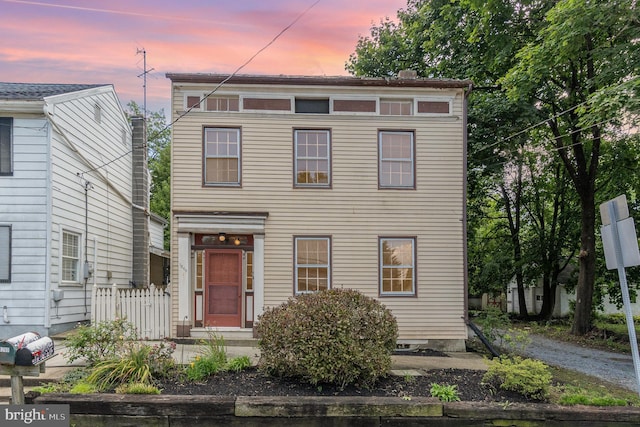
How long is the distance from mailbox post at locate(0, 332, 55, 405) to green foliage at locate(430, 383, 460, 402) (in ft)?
15.5

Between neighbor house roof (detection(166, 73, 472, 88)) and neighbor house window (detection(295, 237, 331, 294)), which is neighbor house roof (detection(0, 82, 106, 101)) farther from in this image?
neighbor house window (detection(295, 237, 331, 294))

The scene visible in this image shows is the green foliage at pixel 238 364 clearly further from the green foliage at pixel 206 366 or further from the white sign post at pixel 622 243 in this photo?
the white sign post at pixel 622 243

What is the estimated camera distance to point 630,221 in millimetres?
5660

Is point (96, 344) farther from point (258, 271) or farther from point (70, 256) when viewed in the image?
point (70, 256)

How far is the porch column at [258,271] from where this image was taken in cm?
1077

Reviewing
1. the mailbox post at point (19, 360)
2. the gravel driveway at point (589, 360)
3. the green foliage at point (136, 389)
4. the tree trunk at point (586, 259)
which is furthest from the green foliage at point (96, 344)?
the tree trunk at point (586, 259)

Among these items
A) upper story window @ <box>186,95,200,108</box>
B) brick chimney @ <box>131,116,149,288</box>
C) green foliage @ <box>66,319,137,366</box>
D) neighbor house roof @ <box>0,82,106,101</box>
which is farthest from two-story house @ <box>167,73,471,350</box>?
brick chimney @ <box>131,116,149,288</box>

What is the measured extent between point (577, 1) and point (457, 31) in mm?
5036

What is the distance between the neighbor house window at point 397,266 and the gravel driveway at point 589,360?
376 centimetres

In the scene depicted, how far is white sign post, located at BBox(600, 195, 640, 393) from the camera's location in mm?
5711

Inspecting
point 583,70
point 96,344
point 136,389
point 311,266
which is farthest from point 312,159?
point 583,70

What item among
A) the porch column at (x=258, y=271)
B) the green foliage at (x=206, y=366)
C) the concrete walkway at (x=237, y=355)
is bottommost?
the concrete walkway at (x=237, y=355)

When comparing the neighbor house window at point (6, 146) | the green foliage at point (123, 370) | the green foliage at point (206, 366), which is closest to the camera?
the green foliage at point (123, 370)

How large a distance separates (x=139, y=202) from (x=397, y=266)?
9.70m
